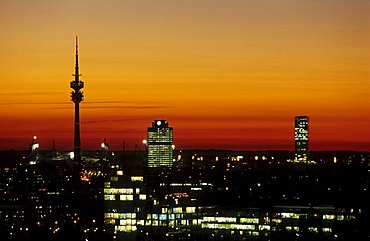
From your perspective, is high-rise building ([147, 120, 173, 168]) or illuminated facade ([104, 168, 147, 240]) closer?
illuminated facade ([104, 168, 147, 240])

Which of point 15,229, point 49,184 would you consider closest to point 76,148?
point 49,184

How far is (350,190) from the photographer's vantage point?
140875 millimetres

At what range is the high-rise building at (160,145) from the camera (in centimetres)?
18988

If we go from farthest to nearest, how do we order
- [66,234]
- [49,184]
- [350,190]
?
[49,184] < [350,190] < [66,234]

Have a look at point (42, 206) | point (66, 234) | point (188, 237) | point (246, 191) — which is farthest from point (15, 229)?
point (246, 191)

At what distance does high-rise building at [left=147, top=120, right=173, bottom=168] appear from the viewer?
18988cm

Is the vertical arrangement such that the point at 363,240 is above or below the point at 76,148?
below

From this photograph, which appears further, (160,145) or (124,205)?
(160,145)

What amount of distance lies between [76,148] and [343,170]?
148ft

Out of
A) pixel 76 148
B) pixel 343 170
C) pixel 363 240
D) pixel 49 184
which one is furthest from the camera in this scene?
pixel 76 148

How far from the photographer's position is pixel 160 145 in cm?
19250

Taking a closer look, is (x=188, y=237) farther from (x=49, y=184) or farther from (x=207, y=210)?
(x=49, y=184)

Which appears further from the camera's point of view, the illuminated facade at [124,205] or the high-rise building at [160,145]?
the high-rise building at [160,145]

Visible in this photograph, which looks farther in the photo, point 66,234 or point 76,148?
point 76,148
